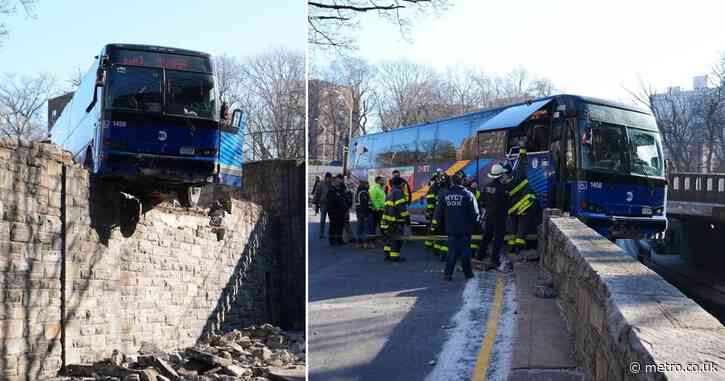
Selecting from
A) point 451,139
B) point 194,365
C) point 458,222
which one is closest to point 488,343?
point 458,222

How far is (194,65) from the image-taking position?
1373cm

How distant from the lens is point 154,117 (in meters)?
13.4

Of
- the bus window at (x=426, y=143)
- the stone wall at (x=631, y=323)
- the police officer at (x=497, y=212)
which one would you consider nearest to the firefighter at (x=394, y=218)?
the police officer at (x=497, y=212)

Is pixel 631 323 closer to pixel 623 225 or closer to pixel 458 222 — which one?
A: pixel 458 222

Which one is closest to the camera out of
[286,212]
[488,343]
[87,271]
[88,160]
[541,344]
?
[541,344]

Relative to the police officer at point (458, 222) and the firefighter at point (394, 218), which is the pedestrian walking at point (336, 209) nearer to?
the firefighter at point (394, 218)

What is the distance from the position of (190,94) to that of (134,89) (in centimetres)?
97

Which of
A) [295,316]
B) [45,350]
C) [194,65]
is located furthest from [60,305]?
[295,316]

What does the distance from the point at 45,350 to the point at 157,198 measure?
4.66 meters

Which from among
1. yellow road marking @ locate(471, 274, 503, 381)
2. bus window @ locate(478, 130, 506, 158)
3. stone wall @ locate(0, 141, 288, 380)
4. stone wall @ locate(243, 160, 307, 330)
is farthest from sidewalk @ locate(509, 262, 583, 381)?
stone wall @ locate(243, 160, 307, 330)

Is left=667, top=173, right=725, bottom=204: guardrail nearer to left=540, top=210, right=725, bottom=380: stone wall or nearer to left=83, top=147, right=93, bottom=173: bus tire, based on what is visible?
left=83, top=147, right=93, bottom=173: bus tire

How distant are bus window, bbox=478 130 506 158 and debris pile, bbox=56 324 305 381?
6.37m

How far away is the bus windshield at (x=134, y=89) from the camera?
1313 centimetres

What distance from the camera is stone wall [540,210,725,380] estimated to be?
10.5 feet
